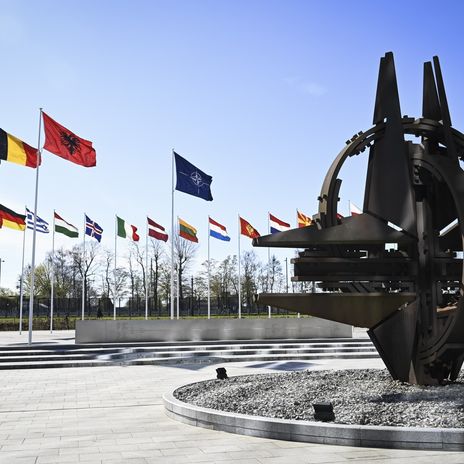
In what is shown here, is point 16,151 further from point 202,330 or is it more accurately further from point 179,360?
point 202,330

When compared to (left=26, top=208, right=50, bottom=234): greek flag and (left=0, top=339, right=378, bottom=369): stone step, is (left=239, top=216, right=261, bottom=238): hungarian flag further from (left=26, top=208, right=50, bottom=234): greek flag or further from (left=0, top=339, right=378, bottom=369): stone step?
(left=26, top=208, right=50, bottom=234): greek flag

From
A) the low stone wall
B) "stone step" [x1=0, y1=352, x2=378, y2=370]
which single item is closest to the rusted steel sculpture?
"stone step" [x1=0, y1=352, x2=378, y2=370]

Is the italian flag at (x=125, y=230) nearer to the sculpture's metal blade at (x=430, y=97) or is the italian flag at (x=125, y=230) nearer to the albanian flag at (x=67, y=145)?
the albanian flag at (x=67, y=145)

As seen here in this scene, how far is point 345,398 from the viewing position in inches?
394

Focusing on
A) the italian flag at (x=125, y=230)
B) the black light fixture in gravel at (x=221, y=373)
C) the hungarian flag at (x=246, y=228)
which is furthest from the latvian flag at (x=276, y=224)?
the black light fixture in gravel at (x=221, y=373)

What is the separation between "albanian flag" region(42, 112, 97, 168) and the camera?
26344mm

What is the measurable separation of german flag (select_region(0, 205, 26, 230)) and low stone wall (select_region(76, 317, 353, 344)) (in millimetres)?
7267

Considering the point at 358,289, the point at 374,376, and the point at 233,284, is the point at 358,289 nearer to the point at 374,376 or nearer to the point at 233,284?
the point at 374,376

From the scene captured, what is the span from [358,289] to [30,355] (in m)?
16.6

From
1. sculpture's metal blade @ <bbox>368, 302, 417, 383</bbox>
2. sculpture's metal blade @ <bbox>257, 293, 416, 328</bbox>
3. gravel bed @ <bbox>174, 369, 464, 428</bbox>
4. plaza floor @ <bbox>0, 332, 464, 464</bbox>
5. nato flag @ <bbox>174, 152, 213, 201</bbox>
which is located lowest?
plaza floor @ <bbox>0, 332, 464, 464</bbox>

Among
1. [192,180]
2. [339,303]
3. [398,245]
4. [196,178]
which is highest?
[196,178]

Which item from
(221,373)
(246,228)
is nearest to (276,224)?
(246,228)

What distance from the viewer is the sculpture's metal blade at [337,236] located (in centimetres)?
1082

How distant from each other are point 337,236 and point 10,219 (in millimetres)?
25387
